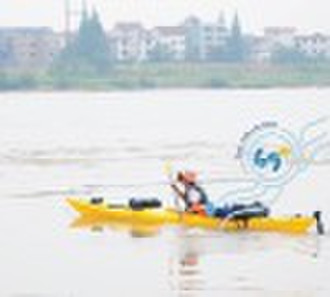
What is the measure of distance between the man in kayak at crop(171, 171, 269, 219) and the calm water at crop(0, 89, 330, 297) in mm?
395

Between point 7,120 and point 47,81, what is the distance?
5331 centimetres

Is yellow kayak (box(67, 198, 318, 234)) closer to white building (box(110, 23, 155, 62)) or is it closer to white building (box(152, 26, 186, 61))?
white building (box(110, 23, 155, 62))

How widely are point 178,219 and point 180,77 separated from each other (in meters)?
→ 113

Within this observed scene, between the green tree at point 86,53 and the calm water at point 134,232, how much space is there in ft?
195

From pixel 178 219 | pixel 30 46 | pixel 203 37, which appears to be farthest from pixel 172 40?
pixel 178 219

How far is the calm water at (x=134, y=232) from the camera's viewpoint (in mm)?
21922

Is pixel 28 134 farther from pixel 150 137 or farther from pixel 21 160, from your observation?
pixel 21 160

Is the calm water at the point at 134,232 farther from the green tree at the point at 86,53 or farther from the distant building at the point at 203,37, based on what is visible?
the distant building at the point at 203,37

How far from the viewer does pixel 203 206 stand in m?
27.2

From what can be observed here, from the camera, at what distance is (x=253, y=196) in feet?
108

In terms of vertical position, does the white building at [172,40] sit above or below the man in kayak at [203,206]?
below

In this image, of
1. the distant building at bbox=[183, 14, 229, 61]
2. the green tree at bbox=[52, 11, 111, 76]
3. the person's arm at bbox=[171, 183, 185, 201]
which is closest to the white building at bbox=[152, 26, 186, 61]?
the distant building at bbox=[183, 14, 229, 61]

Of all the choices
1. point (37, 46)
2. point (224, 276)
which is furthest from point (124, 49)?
point (224, 276)

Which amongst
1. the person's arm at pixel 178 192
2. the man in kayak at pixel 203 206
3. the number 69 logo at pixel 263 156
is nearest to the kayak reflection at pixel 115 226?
the person's arm at pixel 178 192
